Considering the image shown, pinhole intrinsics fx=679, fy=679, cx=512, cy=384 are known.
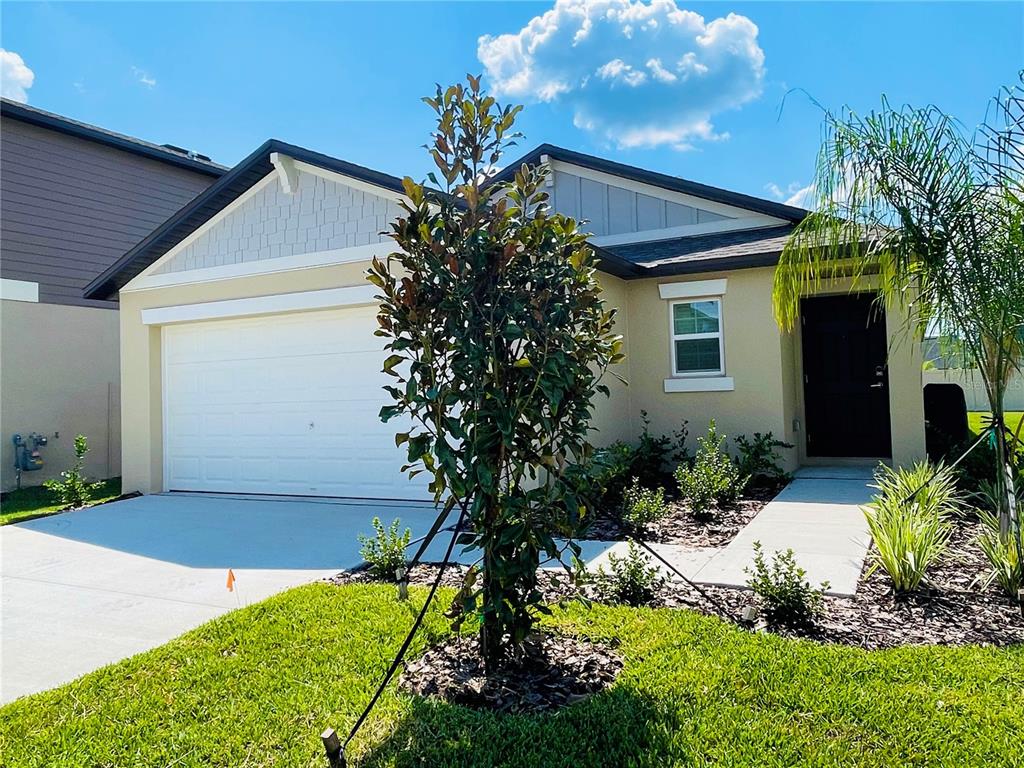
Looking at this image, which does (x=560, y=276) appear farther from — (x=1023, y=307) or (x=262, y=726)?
(x=1023, y=307)

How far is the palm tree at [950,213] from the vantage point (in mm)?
4668

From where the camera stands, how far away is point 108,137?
1341cm

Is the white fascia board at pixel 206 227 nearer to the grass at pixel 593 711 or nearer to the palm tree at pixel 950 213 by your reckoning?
the grass at pixel 593 711

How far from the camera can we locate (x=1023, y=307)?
4.59 m

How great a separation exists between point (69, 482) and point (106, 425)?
12.8 ft

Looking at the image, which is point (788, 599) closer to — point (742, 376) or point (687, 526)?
point (687, 526)

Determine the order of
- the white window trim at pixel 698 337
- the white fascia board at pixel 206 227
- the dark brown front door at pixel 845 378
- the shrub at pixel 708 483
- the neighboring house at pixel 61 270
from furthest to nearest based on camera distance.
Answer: the neighboring house at pixel 61 270 → the dark brown front door at pixel 845 378 → the white window trim at pixel 698 337 → the white fascia board at pixel 206 227 → the shrub at pixel 708 483

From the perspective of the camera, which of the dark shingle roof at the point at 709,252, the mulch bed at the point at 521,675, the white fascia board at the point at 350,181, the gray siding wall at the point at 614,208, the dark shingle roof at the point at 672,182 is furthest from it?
the gray siding wall at the point at 614,208


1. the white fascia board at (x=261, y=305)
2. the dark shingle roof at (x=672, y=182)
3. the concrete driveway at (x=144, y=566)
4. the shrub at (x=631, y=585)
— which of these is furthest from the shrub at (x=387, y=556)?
the dark shingle roof at (x=672, y=182)

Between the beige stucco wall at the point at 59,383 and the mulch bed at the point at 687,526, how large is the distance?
10.6 metres

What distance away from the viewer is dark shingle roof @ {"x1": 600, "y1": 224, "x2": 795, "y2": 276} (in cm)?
919

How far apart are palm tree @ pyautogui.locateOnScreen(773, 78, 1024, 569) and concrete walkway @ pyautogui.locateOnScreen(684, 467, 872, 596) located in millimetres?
1134

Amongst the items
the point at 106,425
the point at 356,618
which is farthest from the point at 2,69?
the point at 356,618

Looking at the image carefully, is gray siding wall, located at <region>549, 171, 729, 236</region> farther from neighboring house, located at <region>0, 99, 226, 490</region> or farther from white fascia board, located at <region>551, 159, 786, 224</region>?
neighboring house, located at <region>0, 99, 226, 490</region>
